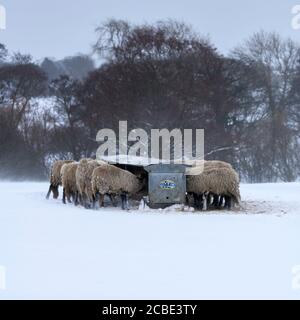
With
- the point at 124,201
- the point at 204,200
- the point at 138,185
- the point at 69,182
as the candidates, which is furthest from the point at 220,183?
the point at 69,182

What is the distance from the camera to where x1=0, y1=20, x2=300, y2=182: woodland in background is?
34.9 meters

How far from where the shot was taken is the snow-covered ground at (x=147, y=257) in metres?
5.19

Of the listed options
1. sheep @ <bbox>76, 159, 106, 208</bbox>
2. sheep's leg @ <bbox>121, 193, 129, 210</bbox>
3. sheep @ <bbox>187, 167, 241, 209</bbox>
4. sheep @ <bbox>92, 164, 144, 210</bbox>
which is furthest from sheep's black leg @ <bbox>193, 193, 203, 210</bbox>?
sheep @ <bbox>76, 159, 106, 208</bbox>

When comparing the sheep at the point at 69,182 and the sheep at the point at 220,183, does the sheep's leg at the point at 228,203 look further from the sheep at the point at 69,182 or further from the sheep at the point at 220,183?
the sheep at the point at 69,182

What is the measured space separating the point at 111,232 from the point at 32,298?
354 centimetres

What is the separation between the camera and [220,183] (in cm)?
1356

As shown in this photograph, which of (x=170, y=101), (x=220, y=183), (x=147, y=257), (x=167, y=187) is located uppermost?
(x=170, y=101)

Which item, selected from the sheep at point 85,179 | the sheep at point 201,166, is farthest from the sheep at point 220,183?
the sheep at point 85,179

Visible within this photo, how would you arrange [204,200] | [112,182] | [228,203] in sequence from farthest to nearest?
1. [204,200]
2. [228,203]
3. [112,182]

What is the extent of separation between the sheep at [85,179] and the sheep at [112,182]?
54cm

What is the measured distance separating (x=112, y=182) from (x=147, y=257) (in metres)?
6.99

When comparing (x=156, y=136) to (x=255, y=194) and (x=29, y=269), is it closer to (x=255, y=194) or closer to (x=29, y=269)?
(x=255, y=194)

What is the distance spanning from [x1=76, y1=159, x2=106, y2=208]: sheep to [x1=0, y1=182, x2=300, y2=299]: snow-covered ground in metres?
3.65

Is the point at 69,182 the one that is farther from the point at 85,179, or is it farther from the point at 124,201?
the point at 124,201
